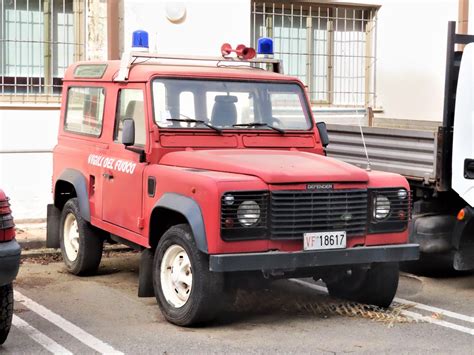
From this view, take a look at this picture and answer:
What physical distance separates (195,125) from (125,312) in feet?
5.41

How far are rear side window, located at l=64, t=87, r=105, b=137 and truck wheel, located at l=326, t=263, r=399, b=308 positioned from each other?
8.92ft

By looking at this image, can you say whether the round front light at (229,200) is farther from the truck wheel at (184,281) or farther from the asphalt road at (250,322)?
the asphalt road at (250,322)

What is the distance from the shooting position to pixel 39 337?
21.0 ft

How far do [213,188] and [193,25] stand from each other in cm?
635

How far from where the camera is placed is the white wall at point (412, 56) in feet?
45.9

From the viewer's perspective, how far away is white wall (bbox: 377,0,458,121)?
550 inches

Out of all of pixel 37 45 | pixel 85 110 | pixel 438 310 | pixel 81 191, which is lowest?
pixel 438 310

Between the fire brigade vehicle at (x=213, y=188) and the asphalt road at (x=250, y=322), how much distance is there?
0.24 meters

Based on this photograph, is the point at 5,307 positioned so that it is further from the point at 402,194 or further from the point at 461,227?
the point at 461,227

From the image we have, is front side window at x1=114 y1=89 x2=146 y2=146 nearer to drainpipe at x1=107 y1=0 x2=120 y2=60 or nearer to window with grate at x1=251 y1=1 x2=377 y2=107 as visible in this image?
drainpipe at x1=107 y1=0 x2=120 y2=60

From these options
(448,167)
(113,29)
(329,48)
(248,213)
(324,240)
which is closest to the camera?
(248,213)

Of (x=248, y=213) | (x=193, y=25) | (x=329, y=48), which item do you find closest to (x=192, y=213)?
(x=248, y=213)

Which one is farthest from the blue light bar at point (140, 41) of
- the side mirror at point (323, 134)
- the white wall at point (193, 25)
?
the white wall at point (193, 25)

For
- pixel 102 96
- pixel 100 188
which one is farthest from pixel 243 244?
pixel 102 96
